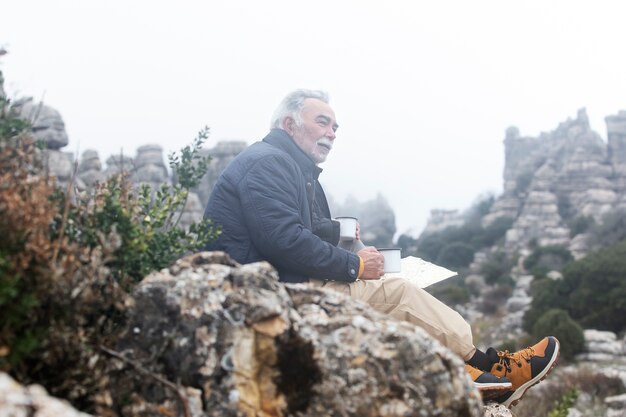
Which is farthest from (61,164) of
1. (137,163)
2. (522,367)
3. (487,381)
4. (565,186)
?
(565,186)

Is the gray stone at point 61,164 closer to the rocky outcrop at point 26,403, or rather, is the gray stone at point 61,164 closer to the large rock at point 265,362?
the large rock at point 265,362

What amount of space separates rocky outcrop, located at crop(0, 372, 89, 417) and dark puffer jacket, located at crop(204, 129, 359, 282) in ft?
6.52

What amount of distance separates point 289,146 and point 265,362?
2275mm

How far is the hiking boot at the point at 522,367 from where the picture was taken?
374 cm

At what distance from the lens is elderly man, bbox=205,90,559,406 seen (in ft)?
11.7

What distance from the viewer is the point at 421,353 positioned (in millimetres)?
2189

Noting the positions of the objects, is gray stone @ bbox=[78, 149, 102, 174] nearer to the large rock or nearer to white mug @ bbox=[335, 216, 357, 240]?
white mug @ bbox=[335, 216, 357, 240]

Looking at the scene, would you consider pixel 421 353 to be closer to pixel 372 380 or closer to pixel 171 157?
pixel 372 380

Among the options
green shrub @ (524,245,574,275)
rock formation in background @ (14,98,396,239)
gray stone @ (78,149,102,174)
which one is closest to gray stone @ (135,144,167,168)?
rock formation in background @ (14,98,396,239)

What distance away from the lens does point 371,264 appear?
3.95 metres

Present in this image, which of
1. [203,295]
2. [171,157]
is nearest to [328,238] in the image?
[171,157]

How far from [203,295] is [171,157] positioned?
1.63m

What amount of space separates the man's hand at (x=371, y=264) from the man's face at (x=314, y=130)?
89 centimetres

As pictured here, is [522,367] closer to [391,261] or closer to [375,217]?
[391,261]
